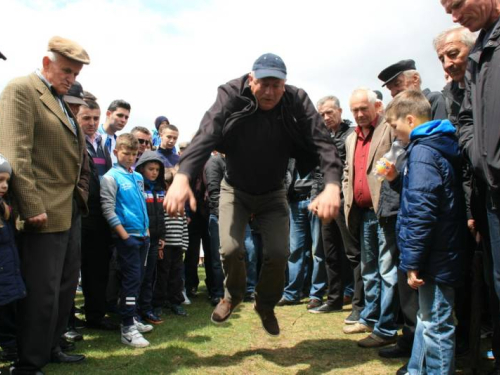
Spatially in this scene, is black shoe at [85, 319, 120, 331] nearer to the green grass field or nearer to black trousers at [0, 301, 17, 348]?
the green grass field

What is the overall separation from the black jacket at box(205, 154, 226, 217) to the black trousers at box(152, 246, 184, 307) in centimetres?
100

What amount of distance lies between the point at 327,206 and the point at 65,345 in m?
3.01

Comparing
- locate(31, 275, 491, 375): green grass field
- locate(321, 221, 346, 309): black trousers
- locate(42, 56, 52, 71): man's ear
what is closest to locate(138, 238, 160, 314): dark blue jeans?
locate(31, 275, 491, 375): green grass field

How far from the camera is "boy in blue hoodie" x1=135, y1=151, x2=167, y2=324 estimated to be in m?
5.94

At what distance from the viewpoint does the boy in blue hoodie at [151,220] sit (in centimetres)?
594

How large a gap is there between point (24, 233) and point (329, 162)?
2627mm

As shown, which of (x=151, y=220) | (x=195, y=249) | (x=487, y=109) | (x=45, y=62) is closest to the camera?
(x=487, y=109)

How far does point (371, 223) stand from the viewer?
5348 mm

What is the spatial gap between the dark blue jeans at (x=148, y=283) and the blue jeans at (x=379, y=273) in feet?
8.40

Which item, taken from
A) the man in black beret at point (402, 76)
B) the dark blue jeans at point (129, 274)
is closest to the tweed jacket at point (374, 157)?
the man in black beret at point (402, 76)

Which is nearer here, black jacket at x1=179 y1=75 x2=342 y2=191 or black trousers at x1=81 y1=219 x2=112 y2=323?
black jacket at x1=179 y1=75 x2=342 y2=191

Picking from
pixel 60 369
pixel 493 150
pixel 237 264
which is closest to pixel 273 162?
pixel 237 264

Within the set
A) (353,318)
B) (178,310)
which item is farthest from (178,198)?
(178,310)

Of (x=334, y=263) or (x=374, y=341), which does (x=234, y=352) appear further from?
(x=334, y=263)
